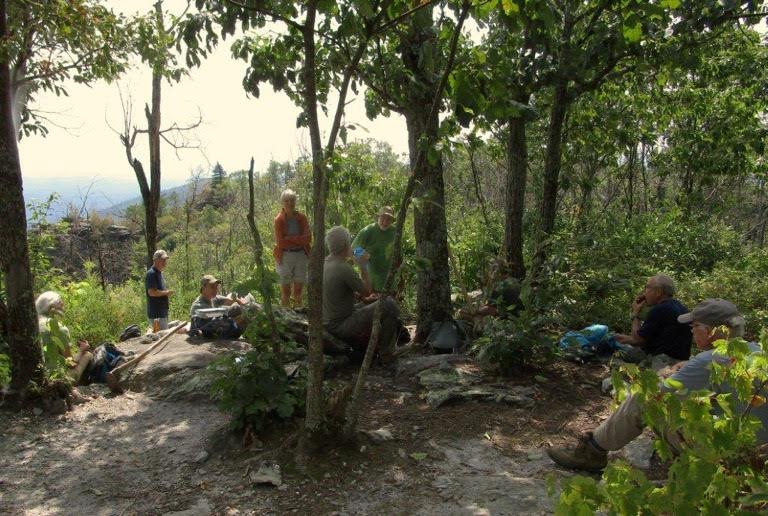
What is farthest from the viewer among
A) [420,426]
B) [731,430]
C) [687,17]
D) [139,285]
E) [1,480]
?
[139,285]

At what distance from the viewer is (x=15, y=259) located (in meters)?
4.52

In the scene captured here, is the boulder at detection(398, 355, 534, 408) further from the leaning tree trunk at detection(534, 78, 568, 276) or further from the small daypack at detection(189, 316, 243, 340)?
the leaning tree trunk at detection(534, 78, 568, 276)

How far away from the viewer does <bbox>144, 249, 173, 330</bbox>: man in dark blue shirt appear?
7.53 m

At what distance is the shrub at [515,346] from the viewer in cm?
472

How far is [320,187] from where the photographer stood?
3.39 m

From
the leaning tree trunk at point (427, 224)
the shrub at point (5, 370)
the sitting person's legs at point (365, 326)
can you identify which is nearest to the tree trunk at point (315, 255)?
the sitting person's legs at point (365, 326)

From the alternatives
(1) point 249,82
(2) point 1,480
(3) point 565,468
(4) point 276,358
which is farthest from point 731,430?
(1) point 249,82

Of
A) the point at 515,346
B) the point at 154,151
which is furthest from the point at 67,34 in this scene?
the point at 154,151

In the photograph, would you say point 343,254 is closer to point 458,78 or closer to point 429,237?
point 429,237

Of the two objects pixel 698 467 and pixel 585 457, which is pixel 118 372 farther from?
pixel 698 467

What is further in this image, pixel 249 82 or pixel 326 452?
pixel 249 82

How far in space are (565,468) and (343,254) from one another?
2.45 meters

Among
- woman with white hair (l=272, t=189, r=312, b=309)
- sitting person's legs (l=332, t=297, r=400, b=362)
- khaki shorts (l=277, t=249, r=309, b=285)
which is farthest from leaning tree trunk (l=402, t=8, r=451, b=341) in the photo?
khaki shorts (l=277, t=249, r=309, b=285)

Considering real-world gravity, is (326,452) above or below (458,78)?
below
